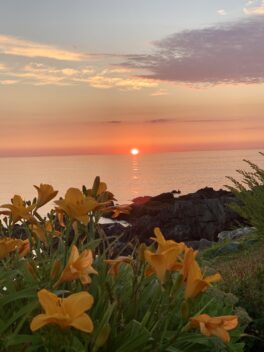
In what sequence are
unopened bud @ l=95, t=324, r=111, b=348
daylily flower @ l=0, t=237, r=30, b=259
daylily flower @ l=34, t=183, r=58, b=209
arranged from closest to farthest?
unopened bud @ l=95, t=324, r=111, b=348, daylily flower @ l=0, t=237, r=30, b=259, daylily flower @ l=34, t=183, r=58, b=209

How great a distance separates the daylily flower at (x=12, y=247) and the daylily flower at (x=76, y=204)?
489 mm

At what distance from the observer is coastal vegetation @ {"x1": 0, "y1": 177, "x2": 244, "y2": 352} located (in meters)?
2.98

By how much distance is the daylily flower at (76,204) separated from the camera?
11.4ft

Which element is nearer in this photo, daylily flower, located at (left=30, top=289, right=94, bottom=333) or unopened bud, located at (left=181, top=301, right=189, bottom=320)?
daylily flower, located at (left=30, top=289, right=94, bottom=333)

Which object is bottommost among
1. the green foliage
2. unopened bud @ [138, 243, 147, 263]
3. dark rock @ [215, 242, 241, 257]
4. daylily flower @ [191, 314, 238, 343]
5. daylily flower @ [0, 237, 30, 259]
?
dark rock @ [215, 242, 241, 257]

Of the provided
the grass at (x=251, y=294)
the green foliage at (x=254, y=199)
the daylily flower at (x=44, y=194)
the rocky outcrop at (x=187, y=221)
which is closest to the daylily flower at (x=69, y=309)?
the daylily flower at (x=44, y=194)

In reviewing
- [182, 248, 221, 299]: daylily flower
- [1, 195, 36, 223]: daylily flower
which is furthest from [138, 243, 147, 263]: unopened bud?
[1, 195, 36, 223]: daylily flower

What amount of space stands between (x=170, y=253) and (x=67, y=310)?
0.72 meters

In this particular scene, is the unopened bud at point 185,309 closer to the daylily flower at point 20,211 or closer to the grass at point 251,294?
the daylily flower at point 20,211

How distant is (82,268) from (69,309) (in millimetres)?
384

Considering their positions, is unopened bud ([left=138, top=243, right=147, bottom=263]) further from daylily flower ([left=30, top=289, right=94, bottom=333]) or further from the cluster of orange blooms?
daylily flower ([left=30, top=289, right=94, bottom=333])

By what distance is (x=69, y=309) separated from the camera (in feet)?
8.79

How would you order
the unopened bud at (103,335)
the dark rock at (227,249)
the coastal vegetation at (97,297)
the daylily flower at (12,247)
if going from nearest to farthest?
the unopened bud at (103,335) < the coastal vegetation at (97,297) < the daylily flower at (12,247) < the dark rock at (227,249)

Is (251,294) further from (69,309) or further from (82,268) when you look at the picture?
(69,309)
